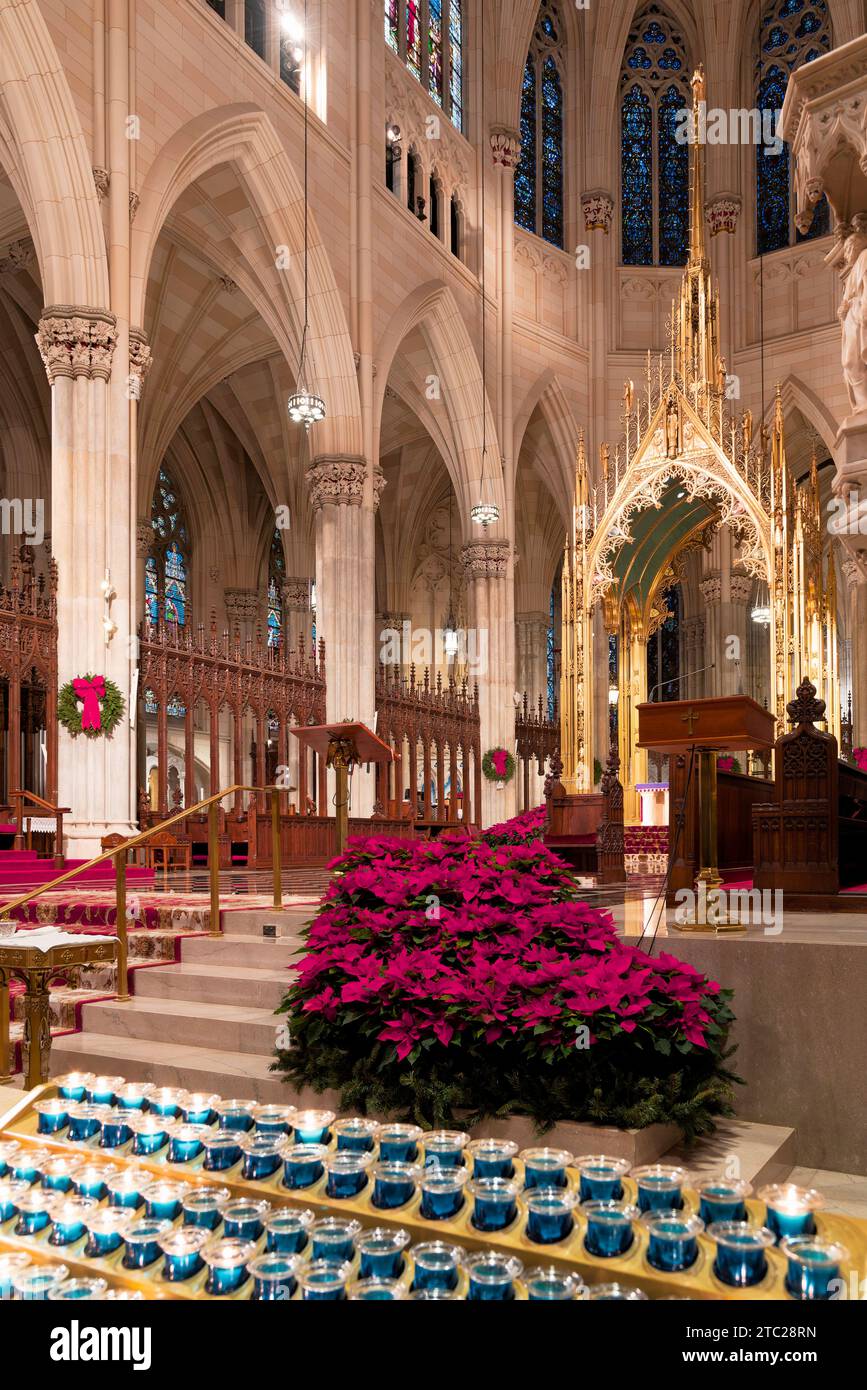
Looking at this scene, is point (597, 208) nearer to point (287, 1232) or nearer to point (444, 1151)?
point (444, 1151)

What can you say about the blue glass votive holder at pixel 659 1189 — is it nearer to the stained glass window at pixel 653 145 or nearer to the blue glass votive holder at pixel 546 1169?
the blue glass votive holder at pixel 546 1169

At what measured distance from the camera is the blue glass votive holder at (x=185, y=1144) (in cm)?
276

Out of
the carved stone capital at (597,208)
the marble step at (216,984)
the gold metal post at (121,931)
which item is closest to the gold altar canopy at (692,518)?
the carved stone capital at (597,208)

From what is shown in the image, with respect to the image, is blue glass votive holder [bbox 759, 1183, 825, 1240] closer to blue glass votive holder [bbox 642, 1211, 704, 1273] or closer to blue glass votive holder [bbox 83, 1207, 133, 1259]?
blue glass votive holder [bbox 642, 1211, 704, 1273]

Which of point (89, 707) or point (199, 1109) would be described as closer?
point (199, 1109)

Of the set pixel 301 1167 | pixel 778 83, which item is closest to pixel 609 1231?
pixel 301 1167

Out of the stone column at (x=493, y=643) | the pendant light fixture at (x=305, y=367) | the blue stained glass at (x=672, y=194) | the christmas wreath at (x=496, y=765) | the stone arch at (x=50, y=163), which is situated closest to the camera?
the stone arch at (x=50, y=163)

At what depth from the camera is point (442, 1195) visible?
238cm

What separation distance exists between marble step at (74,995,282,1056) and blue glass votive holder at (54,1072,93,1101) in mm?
1569

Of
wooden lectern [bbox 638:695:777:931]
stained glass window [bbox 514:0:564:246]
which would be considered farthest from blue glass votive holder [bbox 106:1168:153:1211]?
stained glass window [bbox 514:0:564:246]

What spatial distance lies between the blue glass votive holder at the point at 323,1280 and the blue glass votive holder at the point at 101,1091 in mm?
1385

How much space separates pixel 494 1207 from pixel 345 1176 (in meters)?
0.38

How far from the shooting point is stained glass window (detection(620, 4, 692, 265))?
24.2 m
